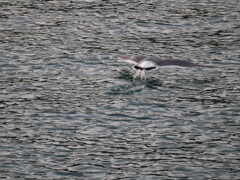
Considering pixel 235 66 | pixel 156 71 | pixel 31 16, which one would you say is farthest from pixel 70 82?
pixel 31 16

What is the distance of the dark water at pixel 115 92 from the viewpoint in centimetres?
1747

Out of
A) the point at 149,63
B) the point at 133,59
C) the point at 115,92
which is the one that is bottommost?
the point at 115,92

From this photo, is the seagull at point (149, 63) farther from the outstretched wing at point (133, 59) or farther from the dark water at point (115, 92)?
the dark water at point (115, 92)

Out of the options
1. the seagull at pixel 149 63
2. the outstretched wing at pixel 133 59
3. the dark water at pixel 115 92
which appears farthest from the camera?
the outstretched wing at pixel 133 59

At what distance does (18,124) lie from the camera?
2006cm

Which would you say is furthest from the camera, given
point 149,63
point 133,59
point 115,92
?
point 133,59

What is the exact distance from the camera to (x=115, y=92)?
23.1 meters

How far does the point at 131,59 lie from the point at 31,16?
953cm

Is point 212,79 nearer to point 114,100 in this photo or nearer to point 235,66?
point 235,66

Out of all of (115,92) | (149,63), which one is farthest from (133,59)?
(115,92)

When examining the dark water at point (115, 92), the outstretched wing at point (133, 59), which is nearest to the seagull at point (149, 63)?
the outstretched wing at point (133, 59)

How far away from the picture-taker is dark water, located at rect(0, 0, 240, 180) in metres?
17.5

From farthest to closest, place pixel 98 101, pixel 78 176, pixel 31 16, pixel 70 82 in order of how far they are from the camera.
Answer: pixel 31 16 < pixel 70 82 < pixel 98 101 < pixel 78 176

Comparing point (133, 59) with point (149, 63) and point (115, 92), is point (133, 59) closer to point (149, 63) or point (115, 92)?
point (149, 63)
